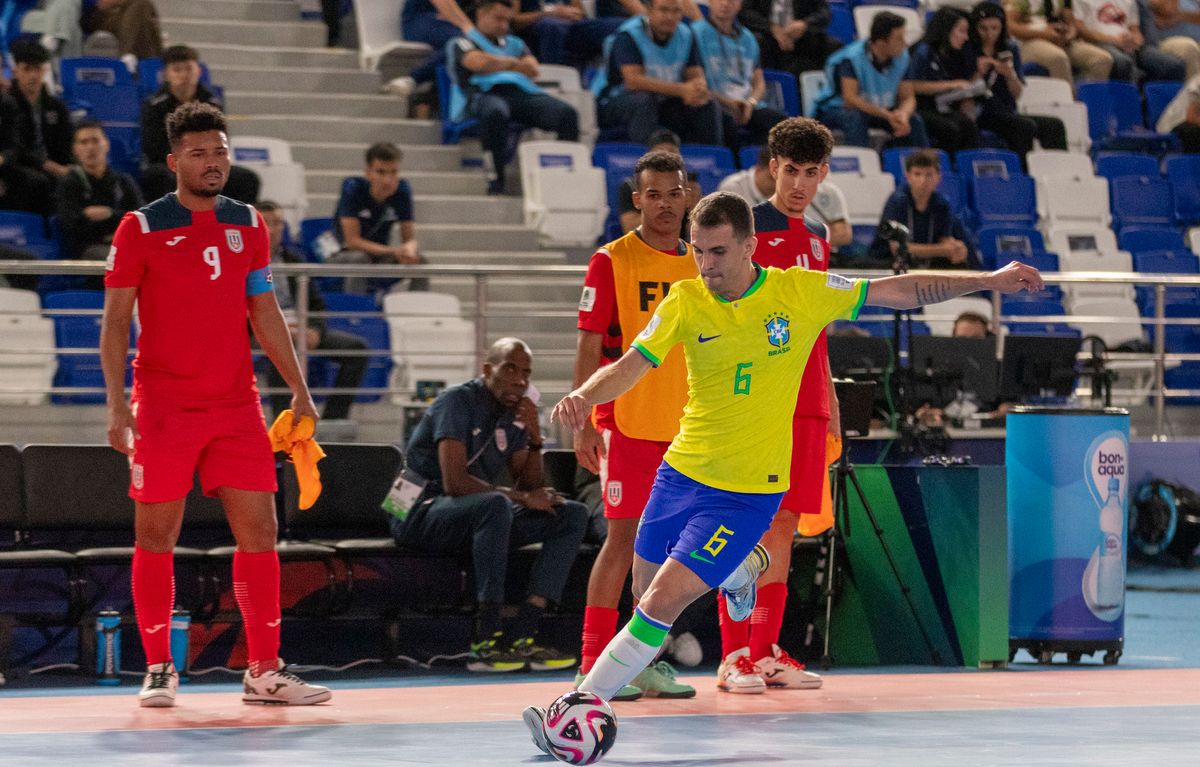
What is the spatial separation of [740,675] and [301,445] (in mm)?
1905

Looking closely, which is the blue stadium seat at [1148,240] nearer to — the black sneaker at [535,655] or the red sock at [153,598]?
the black sneaker at [535,655]

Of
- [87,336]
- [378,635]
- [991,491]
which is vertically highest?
[87,336]

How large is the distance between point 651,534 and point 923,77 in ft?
34.3

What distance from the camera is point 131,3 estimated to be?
12.6m

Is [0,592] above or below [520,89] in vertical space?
below

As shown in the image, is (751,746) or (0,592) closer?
(751,746)

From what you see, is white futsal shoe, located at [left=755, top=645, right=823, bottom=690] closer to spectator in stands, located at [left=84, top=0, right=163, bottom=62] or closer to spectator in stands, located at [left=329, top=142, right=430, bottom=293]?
spectator in stands, located at [left=329, top=142, right=430, bottom=293]

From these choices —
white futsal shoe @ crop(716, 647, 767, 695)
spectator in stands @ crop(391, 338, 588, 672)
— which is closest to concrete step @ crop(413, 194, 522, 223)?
spectator in stands @ crop(391, 338, 588, 672)

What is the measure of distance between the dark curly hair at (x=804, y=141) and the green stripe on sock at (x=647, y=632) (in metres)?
2.28

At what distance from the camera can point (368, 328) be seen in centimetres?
1079

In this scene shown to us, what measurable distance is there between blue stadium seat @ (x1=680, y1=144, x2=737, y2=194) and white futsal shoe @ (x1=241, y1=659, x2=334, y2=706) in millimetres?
6902

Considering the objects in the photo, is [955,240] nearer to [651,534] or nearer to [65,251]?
[65,251]

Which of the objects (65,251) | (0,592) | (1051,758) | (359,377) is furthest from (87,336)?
(1051,758)

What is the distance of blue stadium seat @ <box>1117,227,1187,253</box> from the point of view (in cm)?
1458
